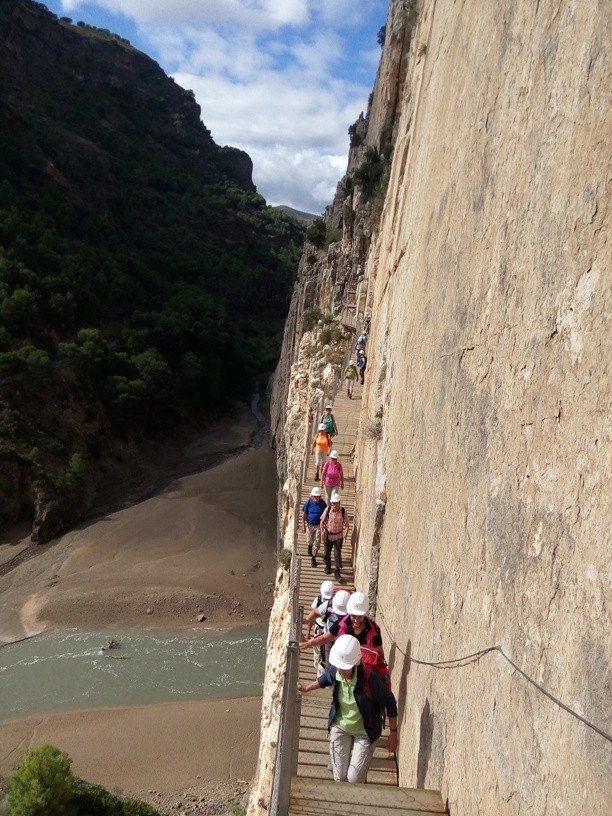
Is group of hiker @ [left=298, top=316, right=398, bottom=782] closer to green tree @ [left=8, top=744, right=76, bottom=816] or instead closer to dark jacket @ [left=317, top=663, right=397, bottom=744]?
dark jacket @ [left=317, top=663, right=397, bottom=744]

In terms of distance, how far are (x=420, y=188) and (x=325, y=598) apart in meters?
5.04

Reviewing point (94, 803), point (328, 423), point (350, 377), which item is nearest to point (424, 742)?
point (328, 423)

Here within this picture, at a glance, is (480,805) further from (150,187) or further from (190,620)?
(150,187)

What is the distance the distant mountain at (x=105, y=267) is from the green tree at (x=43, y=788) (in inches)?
691

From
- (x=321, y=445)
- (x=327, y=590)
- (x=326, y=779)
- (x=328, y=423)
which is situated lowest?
(x=326, y=779)

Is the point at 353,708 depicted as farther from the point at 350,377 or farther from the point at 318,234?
the point at 318,234

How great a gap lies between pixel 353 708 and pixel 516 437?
231 centimetres

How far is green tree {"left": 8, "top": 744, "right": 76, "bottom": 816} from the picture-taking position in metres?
11.1

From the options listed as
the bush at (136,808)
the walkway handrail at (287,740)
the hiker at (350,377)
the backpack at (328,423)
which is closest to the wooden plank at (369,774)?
the walkway handrail at (287,740)

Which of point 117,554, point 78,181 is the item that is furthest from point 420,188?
point 78,181

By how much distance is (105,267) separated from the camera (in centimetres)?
4431

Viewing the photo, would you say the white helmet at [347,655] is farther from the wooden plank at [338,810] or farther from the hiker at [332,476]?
the hiker at [332,476]

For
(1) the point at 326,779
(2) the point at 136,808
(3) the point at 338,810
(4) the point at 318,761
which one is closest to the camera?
(3) the point at 338,810

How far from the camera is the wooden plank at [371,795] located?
3.47 m
